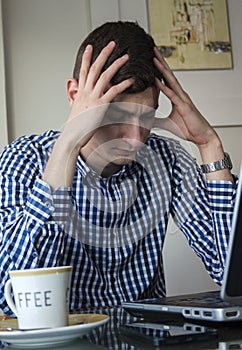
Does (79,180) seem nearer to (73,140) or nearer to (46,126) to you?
(73,140)

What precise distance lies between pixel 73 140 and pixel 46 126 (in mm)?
711

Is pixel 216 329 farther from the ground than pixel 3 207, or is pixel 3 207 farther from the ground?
pixel 3 207

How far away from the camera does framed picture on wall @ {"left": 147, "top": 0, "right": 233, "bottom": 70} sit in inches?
69.9

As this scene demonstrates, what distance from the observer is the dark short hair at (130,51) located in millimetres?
1075

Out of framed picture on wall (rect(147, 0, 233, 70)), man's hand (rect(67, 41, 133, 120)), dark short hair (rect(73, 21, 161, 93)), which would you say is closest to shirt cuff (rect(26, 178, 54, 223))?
man's hand (rect(67, 41, 133, 120))

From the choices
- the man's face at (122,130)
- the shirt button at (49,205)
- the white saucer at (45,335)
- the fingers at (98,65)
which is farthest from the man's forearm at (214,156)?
the white saucer at (45,335)

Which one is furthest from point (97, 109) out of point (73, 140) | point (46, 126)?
point (46, 126)

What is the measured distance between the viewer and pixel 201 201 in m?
1.23

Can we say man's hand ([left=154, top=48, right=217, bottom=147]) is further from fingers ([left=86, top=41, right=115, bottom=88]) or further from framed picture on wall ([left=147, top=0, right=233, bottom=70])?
framed picture on wall ([left=147, top=0, right=233, bottom=70])

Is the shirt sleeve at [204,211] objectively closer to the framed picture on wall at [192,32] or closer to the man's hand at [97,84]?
the man's hand at [97,84]

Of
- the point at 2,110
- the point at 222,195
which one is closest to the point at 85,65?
the point at 222,195

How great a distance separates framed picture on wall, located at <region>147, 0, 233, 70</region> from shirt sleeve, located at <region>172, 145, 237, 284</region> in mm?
590


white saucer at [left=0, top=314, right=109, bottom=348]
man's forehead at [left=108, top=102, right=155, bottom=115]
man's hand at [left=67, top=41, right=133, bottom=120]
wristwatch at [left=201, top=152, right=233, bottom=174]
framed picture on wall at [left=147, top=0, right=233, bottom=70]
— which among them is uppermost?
framed picture on wall at [left=147, top=0, right=233, bottom=70]

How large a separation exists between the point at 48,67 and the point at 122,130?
0.71 m
